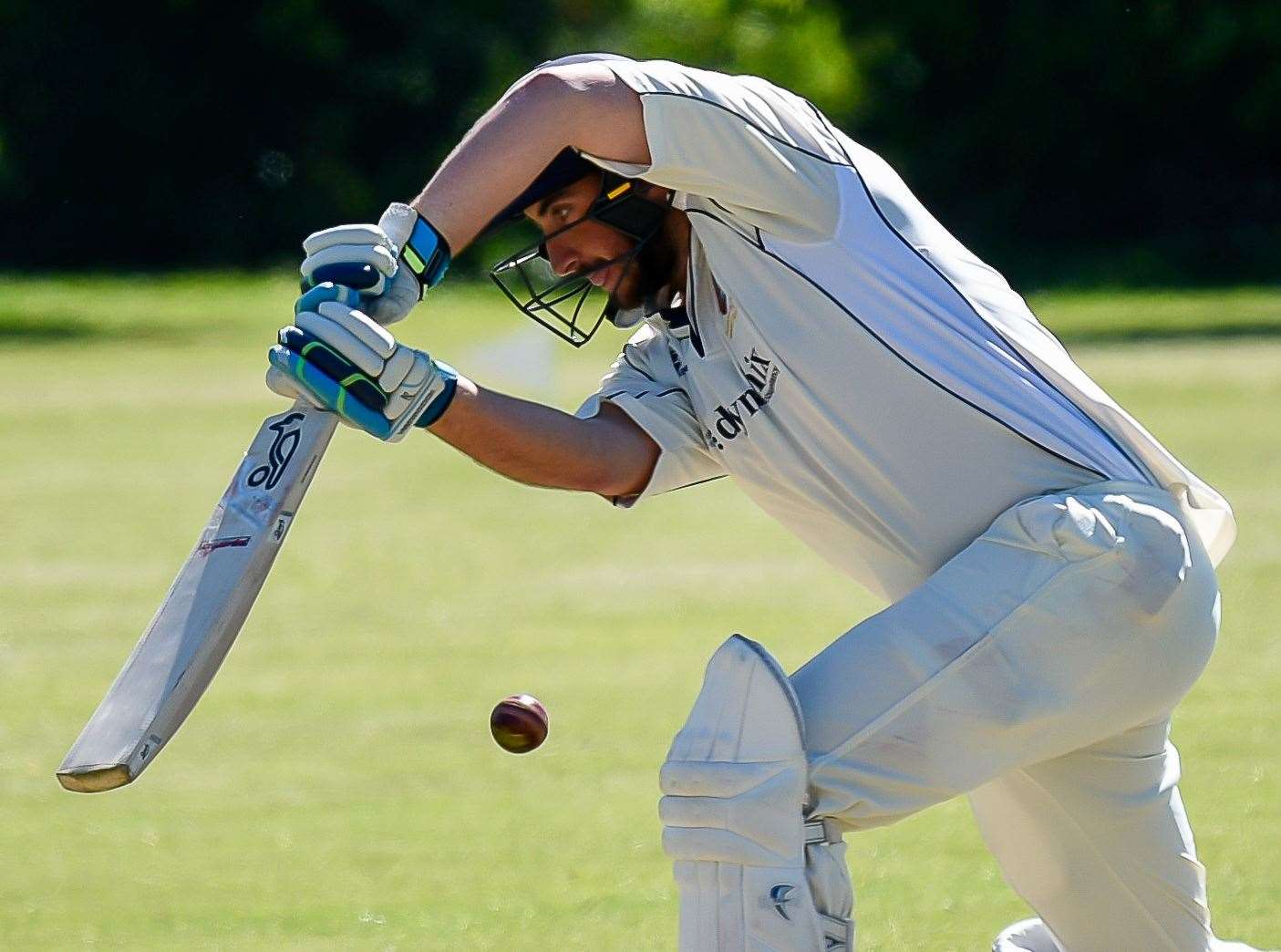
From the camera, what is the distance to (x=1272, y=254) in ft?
96.2

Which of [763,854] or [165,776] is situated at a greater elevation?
[763,854]

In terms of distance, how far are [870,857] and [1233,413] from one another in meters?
9.82

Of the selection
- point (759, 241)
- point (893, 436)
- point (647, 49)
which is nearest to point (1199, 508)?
point (893, 436)

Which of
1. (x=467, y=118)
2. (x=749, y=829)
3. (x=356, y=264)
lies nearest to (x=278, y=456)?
(x=356, y=264)

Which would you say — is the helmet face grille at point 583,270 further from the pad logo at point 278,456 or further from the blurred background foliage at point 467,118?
the blurred background foliage at point 467,118

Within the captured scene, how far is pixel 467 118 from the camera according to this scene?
33625 mm

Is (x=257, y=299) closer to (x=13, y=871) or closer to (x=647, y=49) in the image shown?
(x=647, y=49)

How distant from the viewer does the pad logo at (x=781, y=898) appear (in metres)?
2.76

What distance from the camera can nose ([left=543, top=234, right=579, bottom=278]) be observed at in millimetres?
3422

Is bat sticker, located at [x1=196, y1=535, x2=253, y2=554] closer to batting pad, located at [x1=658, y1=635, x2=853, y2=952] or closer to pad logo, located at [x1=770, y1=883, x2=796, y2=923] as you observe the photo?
batting pad, located at [x1=658, y1=635, x2=853, y2=952]

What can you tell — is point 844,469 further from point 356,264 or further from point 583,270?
point 356,264

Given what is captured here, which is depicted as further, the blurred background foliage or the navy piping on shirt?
the blurred background foliage

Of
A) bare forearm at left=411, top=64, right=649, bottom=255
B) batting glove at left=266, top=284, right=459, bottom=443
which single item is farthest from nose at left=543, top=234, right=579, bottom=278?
batting glove at left=266, top=284, right=459, bottom=443

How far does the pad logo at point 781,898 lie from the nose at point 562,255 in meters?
1.17
